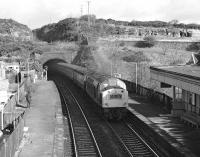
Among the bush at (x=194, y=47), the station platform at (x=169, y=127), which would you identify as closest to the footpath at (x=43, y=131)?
the station platform at (x=169, y=127)

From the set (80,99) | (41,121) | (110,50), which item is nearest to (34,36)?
(110,50)

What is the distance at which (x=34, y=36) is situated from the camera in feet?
593

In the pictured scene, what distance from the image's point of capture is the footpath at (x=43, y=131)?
18913 mm

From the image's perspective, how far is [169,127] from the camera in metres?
22.8

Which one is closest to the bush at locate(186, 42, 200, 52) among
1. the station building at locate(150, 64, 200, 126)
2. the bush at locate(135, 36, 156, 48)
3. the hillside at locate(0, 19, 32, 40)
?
the bush at locate(135, 36, 156, 48)

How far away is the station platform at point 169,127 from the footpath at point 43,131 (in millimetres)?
5402

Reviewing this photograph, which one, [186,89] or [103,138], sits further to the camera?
[103,138]

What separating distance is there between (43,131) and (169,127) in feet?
24.1

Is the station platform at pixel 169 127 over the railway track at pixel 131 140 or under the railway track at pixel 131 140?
over

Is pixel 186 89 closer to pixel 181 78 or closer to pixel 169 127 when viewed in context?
pixel 181 78

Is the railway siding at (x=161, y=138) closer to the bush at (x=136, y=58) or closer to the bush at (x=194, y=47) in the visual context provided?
the bush at (x=136, y=58)

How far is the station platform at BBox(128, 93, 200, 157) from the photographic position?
60.6 feet

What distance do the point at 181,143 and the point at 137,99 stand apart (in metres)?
17.0

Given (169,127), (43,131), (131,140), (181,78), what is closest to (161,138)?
(131,140)
